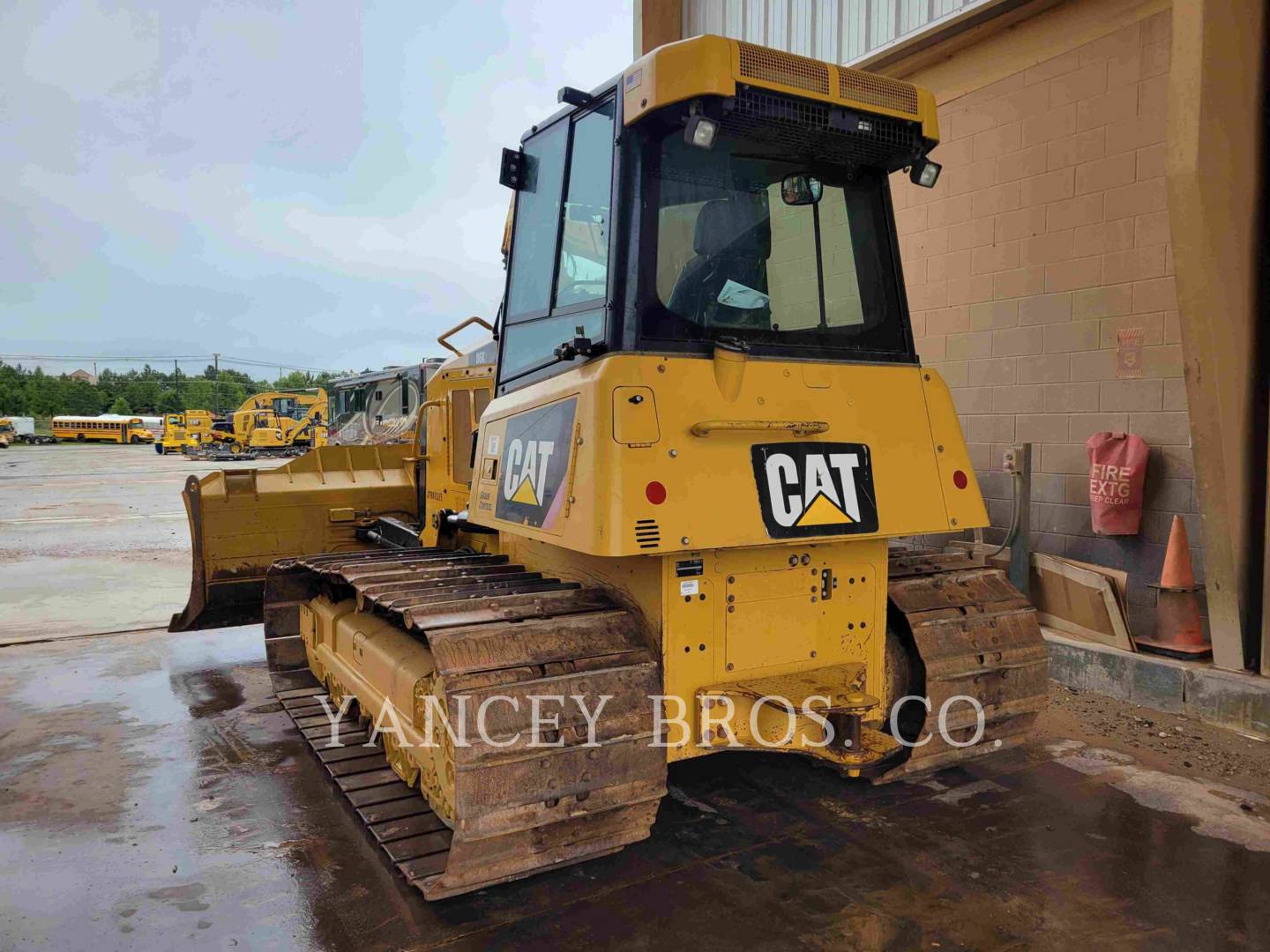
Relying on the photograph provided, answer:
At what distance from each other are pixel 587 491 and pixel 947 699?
1.89 m

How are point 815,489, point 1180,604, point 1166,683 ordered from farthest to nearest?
1. point 1180,604
2. point 1166,683
3. point 815,489

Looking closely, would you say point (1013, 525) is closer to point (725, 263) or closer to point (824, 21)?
point (725, 263)

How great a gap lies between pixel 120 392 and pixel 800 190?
91026 mm

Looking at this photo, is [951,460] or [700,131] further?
[951,460]

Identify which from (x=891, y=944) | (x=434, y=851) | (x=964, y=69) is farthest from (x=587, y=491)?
(x=964, y=69)

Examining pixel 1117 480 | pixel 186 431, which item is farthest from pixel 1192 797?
pixel 186 431

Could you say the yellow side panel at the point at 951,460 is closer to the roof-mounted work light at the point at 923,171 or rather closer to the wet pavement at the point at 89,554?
the roof-mounted work light at the point at 923,171

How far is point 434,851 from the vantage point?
335cm

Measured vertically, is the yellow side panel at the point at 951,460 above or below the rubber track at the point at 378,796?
above

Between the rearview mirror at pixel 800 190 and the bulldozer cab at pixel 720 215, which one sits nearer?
the bulldozer cab at pixel 720 215

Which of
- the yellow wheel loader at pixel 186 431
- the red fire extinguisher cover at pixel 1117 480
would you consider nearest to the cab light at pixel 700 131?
the red fire extinguisher cover at pixel 1117 480

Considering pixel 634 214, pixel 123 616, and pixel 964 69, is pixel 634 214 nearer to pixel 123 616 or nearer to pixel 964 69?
pixel 964 69

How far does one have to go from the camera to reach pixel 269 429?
42281 mm

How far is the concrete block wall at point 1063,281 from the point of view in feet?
19.8
